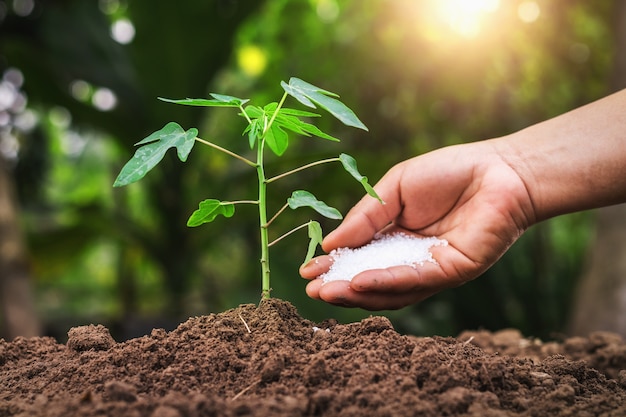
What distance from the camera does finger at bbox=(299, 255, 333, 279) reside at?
1.14 m

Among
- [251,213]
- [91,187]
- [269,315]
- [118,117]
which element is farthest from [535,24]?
[91,187]

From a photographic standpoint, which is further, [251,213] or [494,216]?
[251,213]

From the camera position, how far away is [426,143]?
373 cm

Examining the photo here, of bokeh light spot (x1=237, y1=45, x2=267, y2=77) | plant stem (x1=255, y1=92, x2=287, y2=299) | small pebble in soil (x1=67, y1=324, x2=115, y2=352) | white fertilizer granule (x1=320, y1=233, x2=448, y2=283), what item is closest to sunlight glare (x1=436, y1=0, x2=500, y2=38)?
bokeh light spot (x1=237, y1=45, x2=267, y2=77)

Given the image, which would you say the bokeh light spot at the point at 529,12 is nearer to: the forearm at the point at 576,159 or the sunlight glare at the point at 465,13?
the sunlight glare at the point at 465,13

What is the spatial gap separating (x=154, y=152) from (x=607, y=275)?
7.02 ft

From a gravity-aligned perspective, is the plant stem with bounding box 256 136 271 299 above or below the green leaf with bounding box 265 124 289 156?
below

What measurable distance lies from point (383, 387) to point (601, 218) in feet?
7.03

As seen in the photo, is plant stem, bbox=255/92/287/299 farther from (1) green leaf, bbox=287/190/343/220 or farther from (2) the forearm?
(2) the forearm

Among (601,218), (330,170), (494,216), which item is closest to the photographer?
(494,216)

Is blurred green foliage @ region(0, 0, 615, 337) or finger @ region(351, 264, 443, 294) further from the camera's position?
blurred green foliage @ region(0, 0, 615, 337)

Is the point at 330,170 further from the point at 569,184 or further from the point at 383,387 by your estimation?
the point at 383,387

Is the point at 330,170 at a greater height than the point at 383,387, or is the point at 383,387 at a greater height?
the point at 330,170

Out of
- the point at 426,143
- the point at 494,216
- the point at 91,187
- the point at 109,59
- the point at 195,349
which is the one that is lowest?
the point at 195,349
